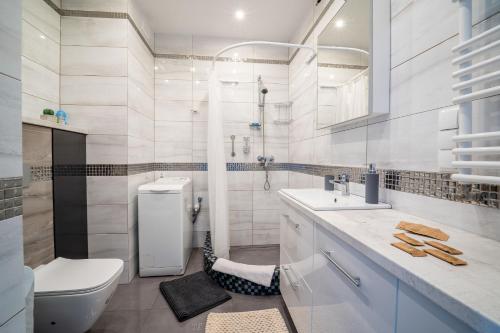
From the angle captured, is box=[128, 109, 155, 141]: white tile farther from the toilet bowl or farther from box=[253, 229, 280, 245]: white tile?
box=[253, 229, 280, 245]: white tile

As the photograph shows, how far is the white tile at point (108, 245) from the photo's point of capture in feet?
6.52

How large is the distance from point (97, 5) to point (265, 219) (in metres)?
2.87

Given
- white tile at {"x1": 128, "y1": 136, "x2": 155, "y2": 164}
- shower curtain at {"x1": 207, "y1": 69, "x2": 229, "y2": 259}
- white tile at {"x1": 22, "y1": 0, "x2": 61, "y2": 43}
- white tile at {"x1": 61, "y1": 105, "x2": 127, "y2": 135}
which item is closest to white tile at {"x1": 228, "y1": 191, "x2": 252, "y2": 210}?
shower curtain at {"x1": 207, "y1": 69, "x2": 229, "y2": 259}

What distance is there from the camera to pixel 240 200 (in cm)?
283

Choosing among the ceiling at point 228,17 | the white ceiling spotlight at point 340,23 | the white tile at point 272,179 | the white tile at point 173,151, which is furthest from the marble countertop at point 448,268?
the ceiling at point 228,17

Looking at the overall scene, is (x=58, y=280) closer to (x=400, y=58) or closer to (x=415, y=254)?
(x=415, y=254)

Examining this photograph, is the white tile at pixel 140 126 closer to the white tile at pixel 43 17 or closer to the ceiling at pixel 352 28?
the white tile at pixel 43 17

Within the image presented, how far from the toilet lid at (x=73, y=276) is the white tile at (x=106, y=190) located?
564 millimetres

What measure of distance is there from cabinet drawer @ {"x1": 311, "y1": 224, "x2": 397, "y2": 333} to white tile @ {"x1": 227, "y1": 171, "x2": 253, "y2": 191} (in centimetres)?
185

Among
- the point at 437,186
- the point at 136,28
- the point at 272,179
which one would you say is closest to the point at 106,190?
the point at 136,28

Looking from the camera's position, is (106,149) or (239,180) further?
(239,180)

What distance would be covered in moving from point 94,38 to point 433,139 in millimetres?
2680

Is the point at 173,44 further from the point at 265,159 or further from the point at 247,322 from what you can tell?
the point at 247,322

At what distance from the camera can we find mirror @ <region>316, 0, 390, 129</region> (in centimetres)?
123
